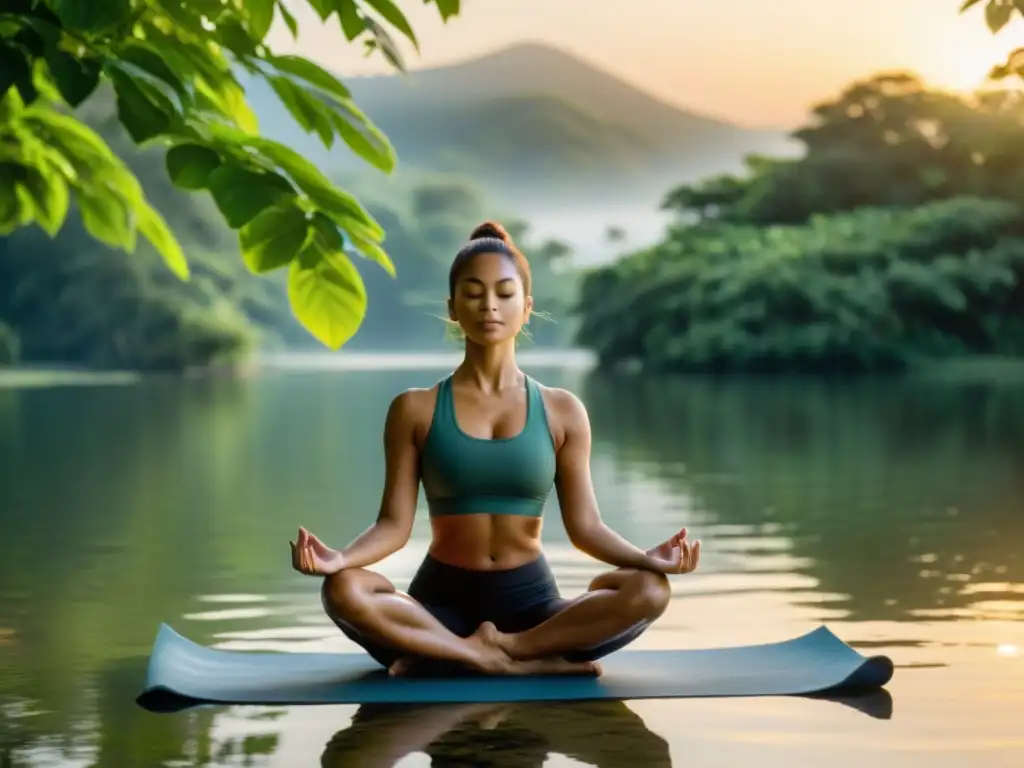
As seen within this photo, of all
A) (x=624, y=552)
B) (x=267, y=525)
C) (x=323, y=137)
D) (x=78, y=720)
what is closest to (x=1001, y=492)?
(x=267, y=525)

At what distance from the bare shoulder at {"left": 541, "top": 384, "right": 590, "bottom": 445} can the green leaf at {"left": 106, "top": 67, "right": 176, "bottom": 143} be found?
1793mm

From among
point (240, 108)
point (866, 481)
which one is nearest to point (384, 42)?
point (240, 108)

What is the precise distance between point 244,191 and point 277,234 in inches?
3.6

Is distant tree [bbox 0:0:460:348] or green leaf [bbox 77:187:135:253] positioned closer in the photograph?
distant tree [bbox 0:0:460:348]

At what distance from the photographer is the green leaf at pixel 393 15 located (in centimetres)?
320

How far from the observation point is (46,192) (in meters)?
4.23

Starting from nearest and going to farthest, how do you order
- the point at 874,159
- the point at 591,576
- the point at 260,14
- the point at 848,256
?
the point at 260,14
the point at 591,576
the point at 848,256
the point at 874,159

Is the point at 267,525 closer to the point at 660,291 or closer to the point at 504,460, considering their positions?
the point at 504,460

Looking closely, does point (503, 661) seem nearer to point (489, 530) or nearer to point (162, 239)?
point (489, 530)

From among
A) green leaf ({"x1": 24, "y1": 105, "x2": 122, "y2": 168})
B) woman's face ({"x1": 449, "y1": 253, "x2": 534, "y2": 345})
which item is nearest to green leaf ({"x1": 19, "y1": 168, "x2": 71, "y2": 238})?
green leaf ({"x1": 24, "y1": 105, "x2": 122, "y2": 168})

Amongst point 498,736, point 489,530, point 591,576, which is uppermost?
point 489,530

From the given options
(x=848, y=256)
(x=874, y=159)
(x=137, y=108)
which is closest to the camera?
(x=137, y=108)

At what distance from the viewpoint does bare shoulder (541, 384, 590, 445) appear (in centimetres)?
475

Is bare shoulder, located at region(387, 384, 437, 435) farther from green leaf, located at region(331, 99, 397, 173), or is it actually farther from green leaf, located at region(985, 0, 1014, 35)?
green leaf, located at region(985, 0, 1014, 35)
